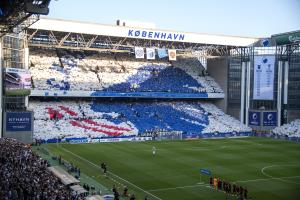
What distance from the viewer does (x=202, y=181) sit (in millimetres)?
33625

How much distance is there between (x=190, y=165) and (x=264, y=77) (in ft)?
112

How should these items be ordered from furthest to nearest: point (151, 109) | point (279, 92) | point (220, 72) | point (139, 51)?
point (220, 72), point (151, 109), point (279, 92), point (139, 51)

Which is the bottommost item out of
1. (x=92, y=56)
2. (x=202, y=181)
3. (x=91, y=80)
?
(x=202, y=181)

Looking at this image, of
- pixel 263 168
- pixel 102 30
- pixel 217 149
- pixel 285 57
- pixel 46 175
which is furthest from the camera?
pixel 285 57

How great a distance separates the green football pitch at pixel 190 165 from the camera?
31.0m

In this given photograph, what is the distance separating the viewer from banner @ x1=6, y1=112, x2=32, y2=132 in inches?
2020

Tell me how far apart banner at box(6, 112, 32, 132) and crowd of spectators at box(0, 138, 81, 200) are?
20.2 m

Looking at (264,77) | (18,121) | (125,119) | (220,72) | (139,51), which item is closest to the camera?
(18,121)

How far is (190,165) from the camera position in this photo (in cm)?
4022

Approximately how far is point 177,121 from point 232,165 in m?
28.9

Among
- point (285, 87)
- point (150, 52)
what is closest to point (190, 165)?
point (150, 52)

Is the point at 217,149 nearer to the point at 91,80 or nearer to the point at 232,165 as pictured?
the point at 232,165

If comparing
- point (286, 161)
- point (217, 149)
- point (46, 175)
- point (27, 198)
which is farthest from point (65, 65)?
point (27, 198)

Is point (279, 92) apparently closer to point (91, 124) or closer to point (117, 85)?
point (117, 85)
